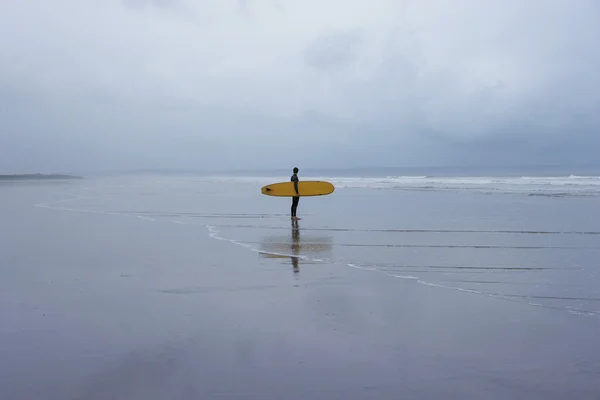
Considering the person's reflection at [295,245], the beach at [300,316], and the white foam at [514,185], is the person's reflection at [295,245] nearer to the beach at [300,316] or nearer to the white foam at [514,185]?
the beach at [300,316]

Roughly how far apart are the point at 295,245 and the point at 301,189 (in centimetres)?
1001

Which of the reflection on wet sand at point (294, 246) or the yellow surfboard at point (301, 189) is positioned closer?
the reflection on wet sand at point (294, 246)

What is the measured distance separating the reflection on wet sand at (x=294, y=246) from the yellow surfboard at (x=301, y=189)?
7.01m

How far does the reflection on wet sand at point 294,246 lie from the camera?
1049 centimetres

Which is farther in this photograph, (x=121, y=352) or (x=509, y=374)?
(x=121, y=352)

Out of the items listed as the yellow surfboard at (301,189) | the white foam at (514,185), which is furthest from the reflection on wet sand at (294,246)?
the white foam at (514,185)

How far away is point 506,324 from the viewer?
597 centimetres

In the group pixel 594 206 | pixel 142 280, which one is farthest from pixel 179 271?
pixel 594 206

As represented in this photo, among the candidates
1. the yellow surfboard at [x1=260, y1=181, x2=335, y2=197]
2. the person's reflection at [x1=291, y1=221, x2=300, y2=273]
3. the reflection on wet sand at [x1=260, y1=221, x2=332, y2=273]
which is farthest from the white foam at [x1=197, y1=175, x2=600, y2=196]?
the reflection on wet sand at [x1=260, y1=221, x2=332, y2=273]

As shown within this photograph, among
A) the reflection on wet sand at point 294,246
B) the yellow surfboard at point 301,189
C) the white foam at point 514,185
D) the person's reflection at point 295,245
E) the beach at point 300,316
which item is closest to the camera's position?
the beach at point 300,316

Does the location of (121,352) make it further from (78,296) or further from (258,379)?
(78,296)

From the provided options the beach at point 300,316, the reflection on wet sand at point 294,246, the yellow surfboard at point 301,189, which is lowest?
the beach at point 300,316

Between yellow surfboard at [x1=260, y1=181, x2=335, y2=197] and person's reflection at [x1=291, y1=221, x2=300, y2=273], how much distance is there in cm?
447

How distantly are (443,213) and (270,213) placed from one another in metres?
6.72
